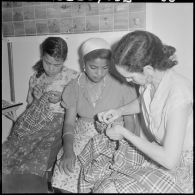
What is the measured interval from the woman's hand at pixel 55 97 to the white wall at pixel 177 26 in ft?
1.80

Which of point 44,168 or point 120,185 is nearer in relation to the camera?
point 120,185

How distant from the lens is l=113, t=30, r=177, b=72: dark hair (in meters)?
0.77

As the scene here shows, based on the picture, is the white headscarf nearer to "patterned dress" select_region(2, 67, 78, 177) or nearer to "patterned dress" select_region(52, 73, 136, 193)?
"patterned dress" select_region(52, 73, 136, 193)

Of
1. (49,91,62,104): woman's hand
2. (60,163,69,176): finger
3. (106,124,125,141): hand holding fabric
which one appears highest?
(49,91,62,104): woman's hand

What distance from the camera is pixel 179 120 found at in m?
0.72

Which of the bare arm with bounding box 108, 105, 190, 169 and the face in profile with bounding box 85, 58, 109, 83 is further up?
the face in profile with bounding box 85, 58, 109, 83

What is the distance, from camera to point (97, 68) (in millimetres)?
1078

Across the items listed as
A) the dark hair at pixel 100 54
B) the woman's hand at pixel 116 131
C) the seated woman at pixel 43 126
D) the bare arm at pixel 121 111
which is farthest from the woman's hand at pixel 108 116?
the seated woman at pixel 43 126

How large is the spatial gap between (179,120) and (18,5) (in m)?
1.20

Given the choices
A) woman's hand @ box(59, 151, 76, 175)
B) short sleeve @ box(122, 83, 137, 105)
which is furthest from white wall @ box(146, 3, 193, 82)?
woman's hand @ box(59, 151, 76, 175)

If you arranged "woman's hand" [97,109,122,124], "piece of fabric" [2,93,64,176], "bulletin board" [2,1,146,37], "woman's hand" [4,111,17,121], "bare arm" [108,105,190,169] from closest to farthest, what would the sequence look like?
"bare arm" [108,105,190,169], "woman's hand" [97,109,122,124], "piece of fabric" [2,93,64,176], "bulletin board" [2,1,146,37], "woman's hand" [4,111,17,121]

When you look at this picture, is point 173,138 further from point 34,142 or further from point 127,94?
point 34,142

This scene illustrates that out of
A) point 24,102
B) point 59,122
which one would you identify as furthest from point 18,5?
point 59,122

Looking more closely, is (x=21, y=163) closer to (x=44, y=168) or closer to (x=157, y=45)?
(x=44, y=168)
